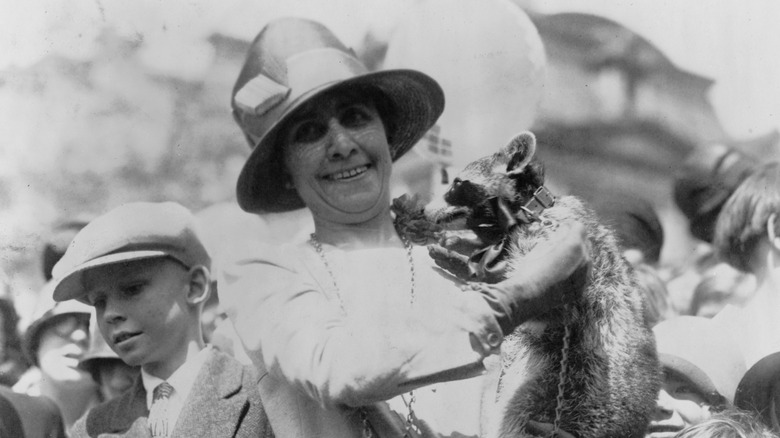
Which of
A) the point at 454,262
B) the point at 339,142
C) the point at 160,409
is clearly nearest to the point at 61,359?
the point at 160,409

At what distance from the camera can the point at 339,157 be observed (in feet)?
8.68

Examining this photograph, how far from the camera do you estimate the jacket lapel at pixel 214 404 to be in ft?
9.35

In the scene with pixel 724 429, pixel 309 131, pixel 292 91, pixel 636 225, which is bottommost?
pixel 636 225

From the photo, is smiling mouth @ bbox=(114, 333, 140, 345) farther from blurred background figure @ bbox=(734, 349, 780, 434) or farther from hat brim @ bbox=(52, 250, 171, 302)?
blurred background figure @ bbox=(734, 349, 780, 434)

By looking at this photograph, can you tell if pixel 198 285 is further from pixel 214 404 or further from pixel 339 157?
pixel 339 157

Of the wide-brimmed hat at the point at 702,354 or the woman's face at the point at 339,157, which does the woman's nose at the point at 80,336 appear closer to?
the woman's face at the point at 339,157

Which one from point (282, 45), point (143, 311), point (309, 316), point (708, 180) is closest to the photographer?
point (309, 316)

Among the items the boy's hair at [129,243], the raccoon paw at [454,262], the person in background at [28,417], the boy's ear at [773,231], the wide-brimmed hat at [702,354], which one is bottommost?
the person in background at [28,417]

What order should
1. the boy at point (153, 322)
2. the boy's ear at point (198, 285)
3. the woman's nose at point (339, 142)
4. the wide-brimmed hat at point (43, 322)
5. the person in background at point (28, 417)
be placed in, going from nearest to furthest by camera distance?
the woman's nose at point (339, 142), the boy at point (153, 322), the boy's ear at point (198, 285), the person in background at point (28, 417), the wide-brimmed hat at point (43, 322)

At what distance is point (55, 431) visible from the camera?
3402 mm

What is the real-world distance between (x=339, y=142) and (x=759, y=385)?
207cm

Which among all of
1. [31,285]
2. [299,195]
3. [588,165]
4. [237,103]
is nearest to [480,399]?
[299,195]

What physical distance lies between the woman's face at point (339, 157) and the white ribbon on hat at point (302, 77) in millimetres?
56

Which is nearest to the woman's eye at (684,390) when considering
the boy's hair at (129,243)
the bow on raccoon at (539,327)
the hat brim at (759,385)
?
the hat brim at (759,385)
